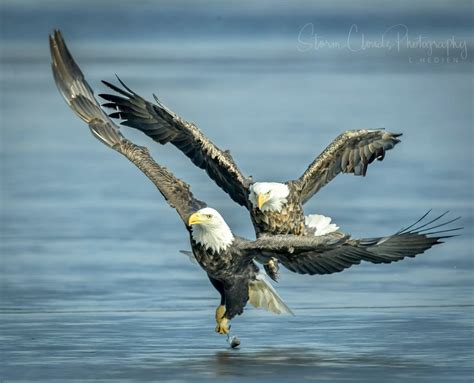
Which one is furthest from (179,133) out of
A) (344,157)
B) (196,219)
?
(196,219)

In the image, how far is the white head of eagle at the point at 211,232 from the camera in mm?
10781

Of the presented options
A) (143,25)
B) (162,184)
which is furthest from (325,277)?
(143,25)

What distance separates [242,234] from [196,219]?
348 cm

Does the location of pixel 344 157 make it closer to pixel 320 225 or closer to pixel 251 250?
pixel 320 225

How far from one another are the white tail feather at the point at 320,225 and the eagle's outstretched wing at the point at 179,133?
0.48 metres

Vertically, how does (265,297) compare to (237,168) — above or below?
below

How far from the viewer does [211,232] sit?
10.8 m

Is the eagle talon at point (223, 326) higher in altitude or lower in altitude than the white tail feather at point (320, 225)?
lower

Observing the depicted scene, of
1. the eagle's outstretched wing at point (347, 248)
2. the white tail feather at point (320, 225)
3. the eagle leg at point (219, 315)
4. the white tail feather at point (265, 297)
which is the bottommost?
the eagle leg at point (219, 315)

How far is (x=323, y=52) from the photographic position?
31969mm

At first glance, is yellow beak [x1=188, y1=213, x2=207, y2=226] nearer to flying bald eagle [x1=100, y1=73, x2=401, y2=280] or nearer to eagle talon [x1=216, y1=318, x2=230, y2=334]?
eagle talon [x1=216, y1=318, x2=230, y2=334]

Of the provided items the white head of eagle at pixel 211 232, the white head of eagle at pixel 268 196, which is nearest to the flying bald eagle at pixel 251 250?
the white head of eagle at pixel 211 232

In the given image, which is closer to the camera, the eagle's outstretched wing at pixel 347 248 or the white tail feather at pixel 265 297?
the eagle's outstretched wing at pixel 347 248

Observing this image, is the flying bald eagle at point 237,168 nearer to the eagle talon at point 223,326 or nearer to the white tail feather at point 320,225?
the white tail feather at point 320,225
